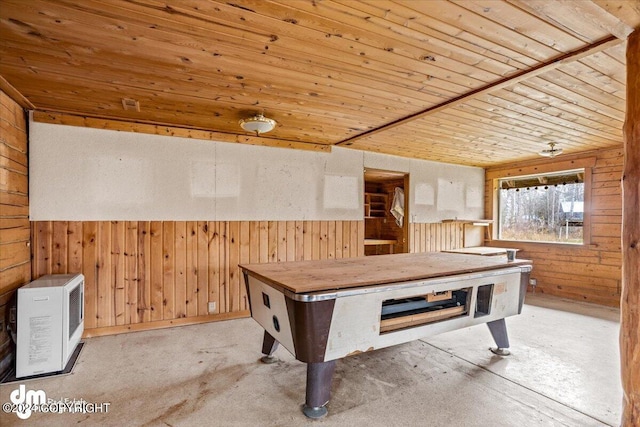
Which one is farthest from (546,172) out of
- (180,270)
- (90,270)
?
(90,270)

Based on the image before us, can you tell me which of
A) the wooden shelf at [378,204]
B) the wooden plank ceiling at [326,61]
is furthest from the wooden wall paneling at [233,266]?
the wooden shelf at [378,204]

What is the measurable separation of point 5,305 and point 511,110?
15.6 feet

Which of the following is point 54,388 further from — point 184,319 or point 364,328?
point 364,328

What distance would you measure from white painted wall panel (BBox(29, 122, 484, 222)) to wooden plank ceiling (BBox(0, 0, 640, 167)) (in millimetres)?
301

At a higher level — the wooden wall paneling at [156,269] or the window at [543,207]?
the window at [543,207]

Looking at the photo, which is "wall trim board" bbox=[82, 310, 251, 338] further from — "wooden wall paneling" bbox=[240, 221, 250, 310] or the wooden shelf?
the wooden shelf

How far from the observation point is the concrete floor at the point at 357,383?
75.7 inches

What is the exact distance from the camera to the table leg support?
1915mm

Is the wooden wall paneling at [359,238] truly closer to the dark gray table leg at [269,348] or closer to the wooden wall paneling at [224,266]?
the wooden wall paneling at [224,266]

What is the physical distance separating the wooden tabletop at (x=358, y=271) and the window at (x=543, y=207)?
3126 mm

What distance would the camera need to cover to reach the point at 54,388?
7.36 ft

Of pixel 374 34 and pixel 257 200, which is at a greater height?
pixel 374 34

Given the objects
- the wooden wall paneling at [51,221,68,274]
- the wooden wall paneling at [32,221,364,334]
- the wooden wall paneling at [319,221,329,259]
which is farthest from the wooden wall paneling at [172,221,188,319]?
the wooden wall paneling at [319,221,329,259]

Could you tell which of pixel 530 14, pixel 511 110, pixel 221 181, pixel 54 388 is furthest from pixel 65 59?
pixel 511 110
